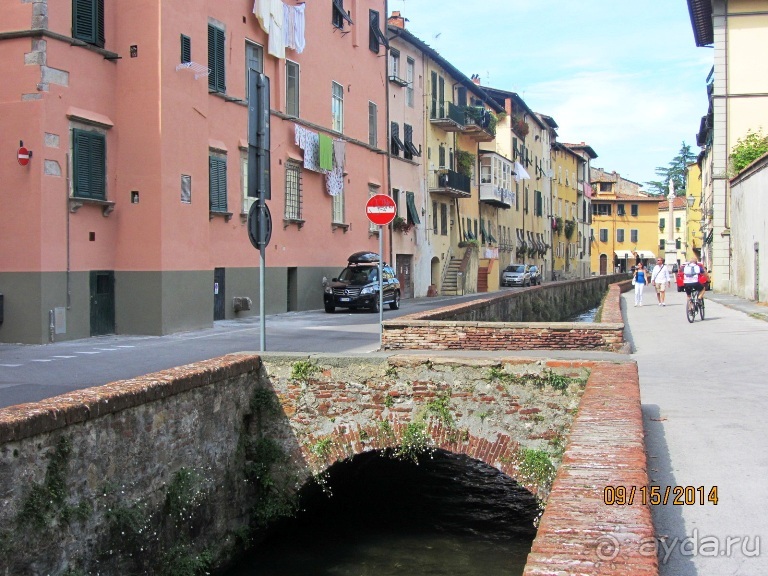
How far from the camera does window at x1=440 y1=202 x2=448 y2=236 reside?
46.1m

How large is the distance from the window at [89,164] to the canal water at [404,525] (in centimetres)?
958

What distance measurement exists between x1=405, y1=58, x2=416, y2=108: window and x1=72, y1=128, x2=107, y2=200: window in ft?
75.5

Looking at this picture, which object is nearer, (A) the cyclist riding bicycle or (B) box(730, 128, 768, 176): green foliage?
(A) the cyclist riding bicycle

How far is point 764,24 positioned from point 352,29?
57.8 ft

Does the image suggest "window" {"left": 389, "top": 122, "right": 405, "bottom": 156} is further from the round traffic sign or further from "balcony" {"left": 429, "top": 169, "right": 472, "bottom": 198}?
the round traffic sign

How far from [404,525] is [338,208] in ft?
72.3

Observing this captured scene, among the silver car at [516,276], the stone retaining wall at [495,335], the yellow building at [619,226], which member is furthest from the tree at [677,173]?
the stone retaining wall at [495,335]

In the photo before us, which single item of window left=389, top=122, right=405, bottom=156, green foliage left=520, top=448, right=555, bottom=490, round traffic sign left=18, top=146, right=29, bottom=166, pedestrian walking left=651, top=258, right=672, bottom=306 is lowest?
green foliage left=520, top=448, right=555, bottom=490

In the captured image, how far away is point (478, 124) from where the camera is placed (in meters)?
48.4

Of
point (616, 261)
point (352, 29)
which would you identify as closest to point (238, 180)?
point (352, 29)

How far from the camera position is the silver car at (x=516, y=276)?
5719 centimetres

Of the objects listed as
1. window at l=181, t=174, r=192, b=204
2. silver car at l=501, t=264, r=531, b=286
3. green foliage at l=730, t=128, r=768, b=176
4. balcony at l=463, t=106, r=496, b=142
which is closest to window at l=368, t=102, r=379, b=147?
balcony at l=463, t=106, r=496, b=142
